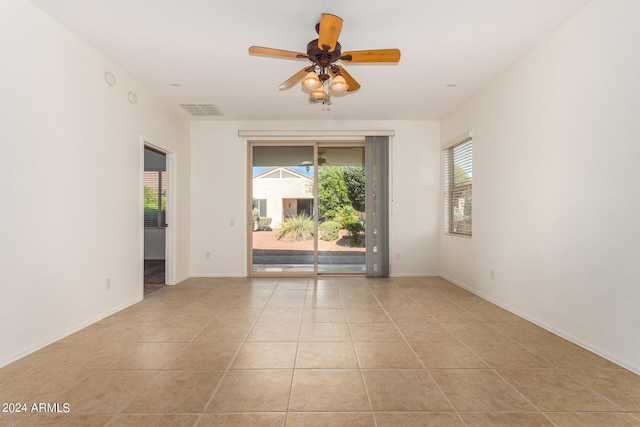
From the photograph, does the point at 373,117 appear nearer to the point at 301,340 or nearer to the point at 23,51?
the point at 301,340

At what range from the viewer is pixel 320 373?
213 centimetres

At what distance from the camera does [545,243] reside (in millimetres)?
2949

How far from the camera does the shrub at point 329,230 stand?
552cm

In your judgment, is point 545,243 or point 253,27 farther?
point 545,243

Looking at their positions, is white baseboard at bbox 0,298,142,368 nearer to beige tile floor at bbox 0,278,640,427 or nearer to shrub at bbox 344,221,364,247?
beige tile floor at bbox 0,278,640,427

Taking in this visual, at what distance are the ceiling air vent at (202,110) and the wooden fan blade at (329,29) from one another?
276 centimetres

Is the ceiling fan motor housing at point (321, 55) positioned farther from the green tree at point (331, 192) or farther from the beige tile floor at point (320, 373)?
the green tree at point (331, 192)

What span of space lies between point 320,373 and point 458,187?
373 centimetres

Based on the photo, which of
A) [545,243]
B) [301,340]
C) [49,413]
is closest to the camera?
[49,413]

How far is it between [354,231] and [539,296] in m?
2.96

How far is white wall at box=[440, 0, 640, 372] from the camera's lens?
7.14 feet

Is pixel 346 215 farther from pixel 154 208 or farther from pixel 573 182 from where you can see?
pixel 154 208

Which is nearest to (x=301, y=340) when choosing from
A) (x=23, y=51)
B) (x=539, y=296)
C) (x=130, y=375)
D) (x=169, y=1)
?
(x=130, y=375)

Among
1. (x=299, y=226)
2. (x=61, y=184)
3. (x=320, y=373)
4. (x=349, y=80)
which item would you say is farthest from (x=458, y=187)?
(x=61, y=184)
